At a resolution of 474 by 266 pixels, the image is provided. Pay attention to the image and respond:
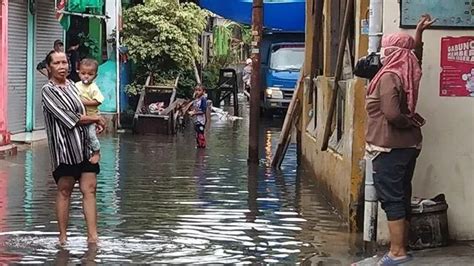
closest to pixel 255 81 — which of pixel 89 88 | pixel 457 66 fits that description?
pixel 89 88

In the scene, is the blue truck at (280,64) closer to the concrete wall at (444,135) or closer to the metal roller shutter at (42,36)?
the metal roller shutter at (42,36)

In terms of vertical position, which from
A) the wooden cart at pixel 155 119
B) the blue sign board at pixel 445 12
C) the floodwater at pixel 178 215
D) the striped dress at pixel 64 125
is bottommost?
the floodwater at pixel 178 215

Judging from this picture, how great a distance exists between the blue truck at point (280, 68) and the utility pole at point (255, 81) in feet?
39.9

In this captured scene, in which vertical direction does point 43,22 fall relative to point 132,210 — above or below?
above

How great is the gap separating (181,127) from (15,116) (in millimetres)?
5763

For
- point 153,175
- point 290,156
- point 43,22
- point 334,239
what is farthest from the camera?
point 43,22

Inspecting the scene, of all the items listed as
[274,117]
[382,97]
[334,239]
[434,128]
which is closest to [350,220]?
[334,239]

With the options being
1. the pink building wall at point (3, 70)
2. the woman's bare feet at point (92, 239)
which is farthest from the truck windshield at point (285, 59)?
the woman's bare feet at point (92, 239)

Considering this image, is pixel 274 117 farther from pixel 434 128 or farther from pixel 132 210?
pixel 434 128

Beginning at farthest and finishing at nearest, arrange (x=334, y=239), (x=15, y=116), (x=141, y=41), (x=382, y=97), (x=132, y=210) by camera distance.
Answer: (x=141, y=41) < (x=15, y=116) < (x=132, y=210) < (x=334, y=239) < (x=382, y=97)

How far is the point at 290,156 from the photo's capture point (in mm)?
16703

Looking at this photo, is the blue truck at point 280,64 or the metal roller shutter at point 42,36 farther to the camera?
the blue truck at point 280,64

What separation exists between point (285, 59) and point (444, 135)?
20.0 metres

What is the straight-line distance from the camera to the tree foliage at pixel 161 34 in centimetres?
2273
